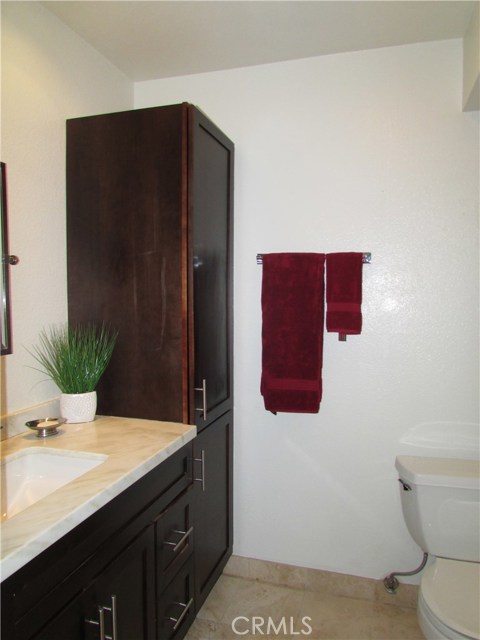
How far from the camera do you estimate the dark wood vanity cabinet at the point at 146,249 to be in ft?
5.16

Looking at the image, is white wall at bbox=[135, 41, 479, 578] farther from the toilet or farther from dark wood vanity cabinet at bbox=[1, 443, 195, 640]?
dark wood vanity cabinet at bbox=[1, 443, 195, 640]

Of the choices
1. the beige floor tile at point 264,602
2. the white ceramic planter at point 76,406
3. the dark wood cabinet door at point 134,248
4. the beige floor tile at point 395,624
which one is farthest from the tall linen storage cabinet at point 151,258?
the beige floor tile at point 395,624

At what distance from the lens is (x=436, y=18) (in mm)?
1644

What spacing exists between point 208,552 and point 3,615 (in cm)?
111

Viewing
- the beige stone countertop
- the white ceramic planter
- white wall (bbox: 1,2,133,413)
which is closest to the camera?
the beige stone countertop

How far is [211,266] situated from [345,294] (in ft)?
1.92

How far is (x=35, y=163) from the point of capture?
1.56m

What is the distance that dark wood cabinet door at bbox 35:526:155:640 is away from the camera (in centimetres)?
99

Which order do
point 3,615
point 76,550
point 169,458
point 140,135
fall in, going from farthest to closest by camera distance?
point 140,135 < point 169,458 < point 76,550 < point 3,615

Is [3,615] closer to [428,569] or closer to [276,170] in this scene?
[428,569]

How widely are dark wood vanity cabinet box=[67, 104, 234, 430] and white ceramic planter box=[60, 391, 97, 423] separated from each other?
13 cm

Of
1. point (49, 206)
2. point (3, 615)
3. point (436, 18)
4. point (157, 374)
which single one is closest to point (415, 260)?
point (436, 18)

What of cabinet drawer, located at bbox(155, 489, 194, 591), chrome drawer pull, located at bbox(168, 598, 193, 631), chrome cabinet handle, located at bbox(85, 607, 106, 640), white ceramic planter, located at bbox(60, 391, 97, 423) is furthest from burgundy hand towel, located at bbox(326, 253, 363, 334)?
chrome cabinet handle, located at bbox(85, 607, 106, 640)

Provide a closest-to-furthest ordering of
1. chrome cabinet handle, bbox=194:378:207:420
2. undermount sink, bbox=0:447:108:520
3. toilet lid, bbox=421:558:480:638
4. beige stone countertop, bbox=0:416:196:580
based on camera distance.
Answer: beige stone countertop, bbox=0:416:196:580 → undermount sink, bbox=0:447:108:520 → toilet lid, bbox=421:558:480:638 → chrome cabinet handle, bbox=194:378:207:420
